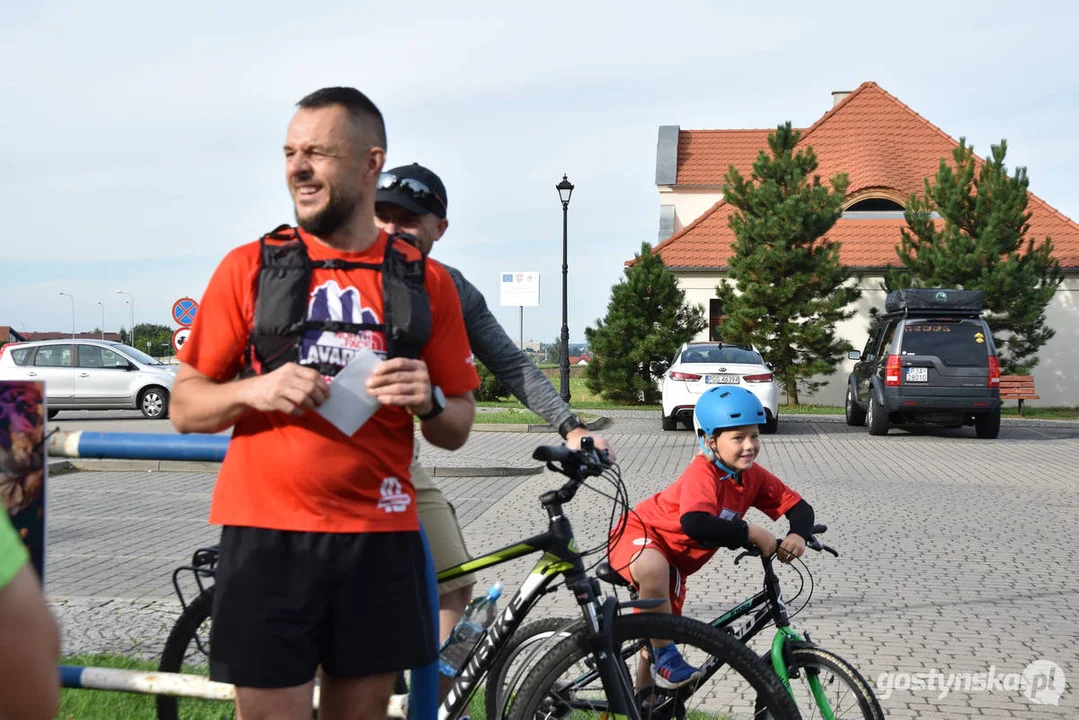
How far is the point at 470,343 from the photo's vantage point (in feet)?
11.0

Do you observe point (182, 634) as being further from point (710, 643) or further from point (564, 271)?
point (564, 271)

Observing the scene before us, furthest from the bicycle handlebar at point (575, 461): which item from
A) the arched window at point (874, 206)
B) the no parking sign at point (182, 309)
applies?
the arched window at point (874, 206)

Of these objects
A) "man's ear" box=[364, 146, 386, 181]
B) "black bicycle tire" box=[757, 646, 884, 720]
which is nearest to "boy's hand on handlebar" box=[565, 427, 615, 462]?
"man's ear" box=[364, 146, 386, 181]

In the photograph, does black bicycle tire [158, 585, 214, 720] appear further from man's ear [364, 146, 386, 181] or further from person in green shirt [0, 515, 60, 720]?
person in green shirt [0, 515, 60, 720]

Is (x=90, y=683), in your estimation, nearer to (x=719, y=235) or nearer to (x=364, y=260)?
(x=364, y=260)

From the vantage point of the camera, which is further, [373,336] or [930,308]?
[930,308]

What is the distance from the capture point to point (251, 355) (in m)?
2.44

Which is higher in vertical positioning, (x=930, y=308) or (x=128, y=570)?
(x=930, y=308)

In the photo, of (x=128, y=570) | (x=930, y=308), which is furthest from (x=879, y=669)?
(x=930, y=308)

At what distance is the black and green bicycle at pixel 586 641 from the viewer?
2.88 m

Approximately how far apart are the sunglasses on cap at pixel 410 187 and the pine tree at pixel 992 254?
2717 centimetres

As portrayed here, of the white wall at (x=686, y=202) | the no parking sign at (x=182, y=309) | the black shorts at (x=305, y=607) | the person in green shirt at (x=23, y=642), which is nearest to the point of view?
the person in green shirt at (x=23, y=642)

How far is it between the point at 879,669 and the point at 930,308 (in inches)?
628

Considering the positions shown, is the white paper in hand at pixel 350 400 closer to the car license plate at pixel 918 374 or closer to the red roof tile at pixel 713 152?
the car license plate at pixel 918 374
